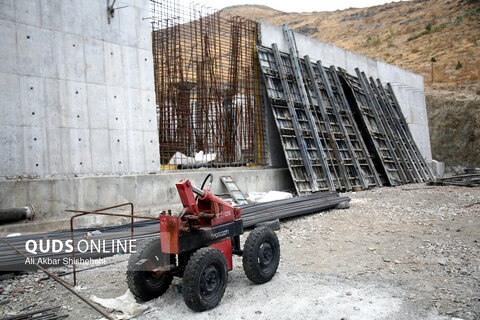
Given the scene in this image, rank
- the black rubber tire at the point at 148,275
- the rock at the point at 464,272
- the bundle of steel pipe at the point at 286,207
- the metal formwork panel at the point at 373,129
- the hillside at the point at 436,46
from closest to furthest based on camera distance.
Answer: the black rubber tire at the point at 148,275 < the rock at the point at 464,272 < the bundle of steel pipe at the point at 286,207 < the metal formwork panel at the point at 373,129 < the hillside at the point at 436,46

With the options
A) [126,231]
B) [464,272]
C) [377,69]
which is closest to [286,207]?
[126,231]

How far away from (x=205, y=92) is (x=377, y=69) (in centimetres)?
1155

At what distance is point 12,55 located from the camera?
21.7 feet

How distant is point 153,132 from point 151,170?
89 centimetres

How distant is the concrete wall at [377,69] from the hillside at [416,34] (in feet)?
29.2

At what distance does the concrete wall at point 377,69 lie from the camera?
505 inches

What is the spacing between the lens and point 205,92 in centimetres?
1026

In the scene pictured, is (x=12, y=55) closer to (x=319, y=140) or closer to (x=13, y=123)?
(x=13, y=123)

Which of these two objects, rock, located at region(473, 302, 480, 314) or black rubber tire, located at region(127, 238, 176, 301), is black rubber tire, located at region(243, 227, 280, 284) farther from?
rock, located at region(473, 302, 480, 314)

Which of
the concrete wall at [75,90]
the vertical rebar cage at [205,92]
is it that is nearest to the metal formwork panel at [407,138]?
the vertical rebar cage at [205,92]

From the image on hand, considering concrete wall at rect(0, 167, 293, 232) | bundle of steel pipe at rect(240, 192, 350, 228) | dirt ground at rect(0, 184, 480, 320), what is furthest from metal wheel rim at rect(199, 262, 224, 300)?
concrete wall at rect(0, 167, 293, 232)

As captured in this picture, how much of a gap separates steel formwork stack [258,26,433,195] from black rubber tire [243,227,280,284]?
6.85 metres

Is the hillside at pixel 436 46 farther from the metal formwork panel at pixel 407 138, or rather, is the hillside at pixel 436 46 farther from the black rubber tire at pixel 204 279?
the black rubber tire at pixel 204 279

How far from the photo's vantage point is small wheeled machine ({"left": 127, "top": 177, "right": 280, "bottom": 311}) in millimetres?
3436
